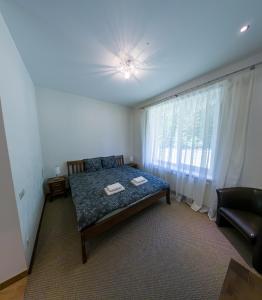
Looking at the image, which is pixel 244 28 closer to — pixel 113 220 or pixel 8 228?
pixel 113 220

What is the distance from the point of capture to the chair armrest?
1727mm

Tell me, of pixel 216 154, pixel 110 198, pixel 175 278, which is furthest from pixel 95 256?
pixel 216 154

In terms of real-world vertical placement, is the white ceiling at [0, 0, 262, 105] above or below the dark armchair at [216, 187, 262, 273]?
above

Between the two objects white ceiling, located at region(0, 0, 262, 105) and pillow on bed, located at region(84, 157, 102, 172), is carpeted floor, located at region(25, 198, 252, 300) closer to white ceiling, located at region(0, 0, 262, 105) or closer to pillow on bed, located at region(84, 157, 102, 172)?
pillow on bed, located at region(84, 157, 102, 172)

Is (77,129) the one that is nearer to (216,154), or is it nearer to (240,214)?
(216,154)

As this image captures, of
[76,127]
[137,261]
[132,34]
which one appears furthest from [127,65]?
[137,261]

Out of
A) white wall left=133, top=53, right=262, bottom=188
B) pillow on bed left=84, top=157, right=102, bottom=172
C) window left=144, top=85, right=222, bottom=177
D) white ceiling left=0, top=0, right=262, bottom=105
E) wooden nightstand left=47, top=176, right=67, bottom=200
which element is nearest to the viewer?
white ceiling left=0, top=0, right=262, bottom=105

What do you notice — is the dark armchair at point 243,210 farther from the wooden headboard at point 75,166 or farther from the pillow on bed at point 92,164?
the wooden headboard at point 75,166

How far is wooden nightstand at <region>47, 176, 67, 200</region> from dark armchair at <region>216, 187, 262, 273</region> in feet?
10.6

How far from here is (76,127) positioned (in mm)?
3264

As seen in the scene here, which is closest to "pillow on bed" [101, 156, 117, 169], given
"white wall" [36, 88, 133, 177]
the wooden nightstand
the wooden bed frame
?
"white wall" [36, 88, 133, 177]

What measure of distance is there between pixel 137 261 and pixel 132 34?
9.00 ft

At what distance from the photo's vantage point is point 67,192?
301 cm

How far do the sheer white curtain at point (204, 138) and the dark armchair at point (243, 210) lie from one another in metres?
0.26
